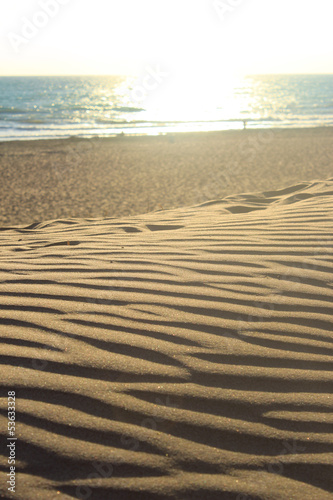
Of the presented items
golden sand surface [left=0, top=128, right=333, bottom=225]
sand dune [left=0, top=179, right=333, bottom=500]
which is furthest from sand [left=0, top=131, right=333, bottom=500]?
golden sand surface [left=0, top=128, right=333, bottom=225]

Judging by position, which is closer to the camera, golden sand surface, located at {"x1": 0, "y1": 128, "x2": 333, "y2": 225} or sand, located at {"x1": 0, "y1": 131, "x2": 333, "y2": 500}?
sand, located at {"x1": 0, "y1": 131, "x2": 333, "y2": 500}

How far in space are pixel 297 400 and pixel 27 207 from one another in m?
6.94

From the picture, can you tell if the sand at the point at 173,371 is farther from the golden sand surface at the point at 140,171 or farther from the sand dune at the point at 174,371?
the golden sand surface at the point at 140,171

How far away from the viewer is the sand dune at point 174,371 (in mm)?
1464

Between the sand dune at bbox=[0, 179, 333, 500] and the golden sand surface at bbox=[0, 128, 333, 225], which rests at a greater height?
the golden sand surface at bbox=[0, 128, 333, 225]

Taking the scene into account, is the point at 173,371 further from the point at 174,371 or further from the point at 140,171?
the point at 140,171

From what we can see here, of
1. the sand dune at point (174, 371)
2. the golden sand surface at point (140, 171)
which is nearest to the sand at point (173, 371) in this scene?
the sand dune at point (174, 371)

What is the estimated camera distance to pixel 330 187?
4977mm

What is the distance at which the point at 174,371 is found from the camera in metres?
1.84

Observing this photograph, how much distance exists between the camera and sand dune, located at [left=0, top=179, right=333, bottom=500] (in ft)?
4.80

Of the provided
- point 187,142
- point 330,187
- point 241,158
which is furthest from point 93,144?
point 330,187

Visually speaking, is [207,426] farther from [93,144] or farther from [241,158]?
[93,144]

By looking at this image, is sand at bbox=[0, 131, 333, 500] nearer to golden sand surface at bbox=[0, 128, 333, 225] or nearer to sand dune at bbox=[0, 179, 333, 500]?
sand dune at bbox=[0, 179, 333, 500]

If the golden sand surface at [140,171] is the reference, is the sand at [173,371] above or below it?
below
